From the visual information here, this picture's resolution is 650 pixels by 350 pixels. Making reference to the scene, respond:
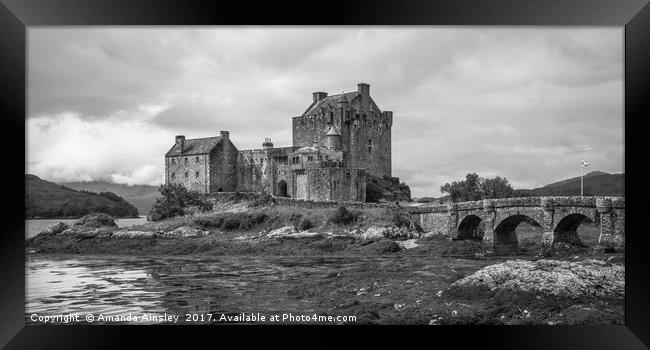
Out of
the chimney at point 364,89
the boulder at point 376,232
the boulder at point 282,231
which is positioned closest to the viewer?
the boulder at point 376,232

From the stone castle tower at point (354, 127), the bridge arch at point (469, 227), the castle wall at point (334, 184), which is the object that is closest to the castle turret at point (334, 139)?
the stone castle tower at point (354, 127)

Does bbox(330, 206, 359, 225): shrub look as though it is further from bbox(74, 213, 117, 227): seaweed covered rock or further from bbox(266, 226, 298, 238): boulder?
bbox(74, 213, 117, 227): seaweed covered rock

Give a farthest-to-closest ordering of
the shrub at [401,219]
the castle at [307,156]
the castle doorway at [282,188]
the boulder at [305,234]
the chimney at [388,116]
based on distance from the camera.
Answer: the chimney at [388,116], the castle doorway at [282,188], the castle at [307,156], the shrub at [401,219], the boulder at [305,234]

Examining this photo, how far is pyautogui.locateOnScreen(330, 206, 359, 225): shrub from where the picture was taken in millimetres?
27719

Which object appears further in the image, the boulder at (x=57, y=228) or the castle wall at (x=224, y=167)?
the castle wall at (x=224, y=167)

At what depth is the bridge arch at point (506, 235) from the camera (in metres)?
21.7

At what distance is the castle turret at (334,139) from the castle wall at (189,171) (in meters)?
8.16

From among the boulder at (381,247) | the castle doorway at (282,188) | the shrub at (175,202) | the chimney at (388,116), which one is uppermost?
the chimney at (388,116)

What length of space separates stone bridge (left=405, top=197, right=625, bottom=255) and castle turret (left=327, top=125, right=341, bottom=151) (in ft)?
38.9

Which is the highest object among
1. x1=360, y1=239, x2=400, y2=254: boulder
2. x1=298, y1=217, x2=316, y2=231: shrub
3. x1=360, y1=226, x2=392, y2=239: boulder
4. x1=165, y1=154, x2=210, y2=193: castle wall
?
x1=165, y1=154, x2=210, y2=193: castle wall

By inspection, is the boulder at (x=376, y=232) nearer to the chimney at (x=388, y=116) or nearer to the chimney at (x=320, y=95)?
the chimney at (x=388, y=116)

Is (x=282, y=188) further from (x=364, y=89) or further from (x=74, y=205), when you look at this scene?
(x=74, y=205)

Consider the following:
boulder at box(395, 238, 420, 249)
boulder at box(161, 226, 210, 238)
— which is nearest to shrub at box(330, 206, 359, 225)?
boulder at box(395, 238, 420, 249)

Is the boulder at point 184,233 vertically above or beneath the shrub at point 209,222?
beneath
